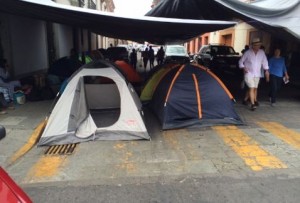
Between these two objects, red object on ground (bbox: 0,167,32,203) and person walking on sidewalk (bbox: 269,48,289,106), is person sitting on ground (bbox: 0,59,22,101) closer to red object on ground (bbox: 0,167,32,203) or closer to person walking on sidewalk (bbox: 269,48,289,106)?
red object on ground (bbox: 0,167,32,203)

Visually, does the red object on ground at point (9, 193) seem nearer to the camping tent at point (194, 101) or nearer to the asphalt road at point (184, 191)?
the asphalt road at point (184, 191)

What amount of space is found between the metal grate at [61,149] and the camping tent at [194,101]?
2.05 meters

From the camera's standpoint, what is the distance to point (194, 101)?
7.19 meters

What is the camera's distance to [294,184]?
4.56 meters

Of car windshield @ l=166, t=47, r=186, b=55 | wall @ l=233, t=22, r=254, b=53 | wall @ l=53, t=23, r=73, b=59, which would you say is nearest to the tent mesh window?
wall @ l=53, t=23, r=73, b=59

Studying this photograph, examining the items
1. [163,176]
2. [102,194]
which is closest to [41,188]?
[102,194]

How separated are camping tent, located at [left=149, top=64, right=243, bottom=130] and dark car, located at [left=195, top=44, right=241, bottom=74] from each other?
983 centimetres

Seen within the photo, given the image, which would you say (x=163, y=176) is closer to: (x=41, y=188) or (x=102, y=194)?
(x=102, y=194)

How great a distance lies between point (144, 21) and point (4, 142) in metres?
3.68

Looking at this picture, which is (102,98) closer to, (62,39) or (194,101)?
(194,101)

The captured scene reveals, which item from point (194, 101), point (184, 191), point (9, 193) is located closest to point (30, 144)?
point (184, 191)

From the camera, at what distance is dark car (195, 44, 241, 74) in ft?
55.4

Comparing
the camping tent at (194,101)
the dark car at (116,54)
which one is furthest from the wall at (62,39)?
the camping tent at (194,101)

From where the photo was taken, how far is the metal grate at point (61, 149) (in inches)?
230
